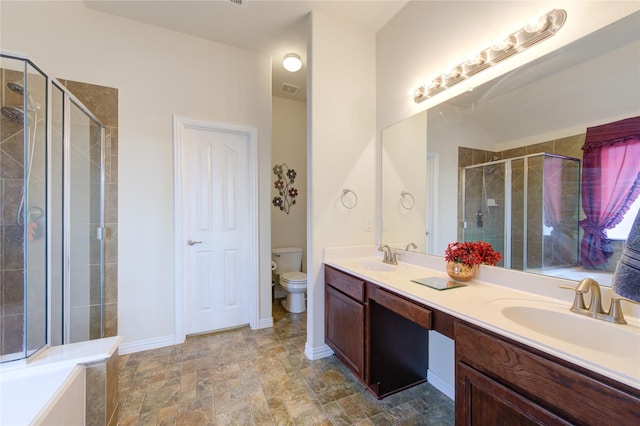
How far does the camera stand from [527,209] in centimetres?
136

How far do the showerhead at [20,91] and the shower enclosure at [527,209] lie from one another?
2.67 metres

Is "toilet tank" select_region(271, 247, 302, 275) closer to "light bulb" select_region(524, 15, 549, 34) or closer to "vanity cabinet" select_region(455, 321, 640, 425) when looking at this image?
"vanity cabinet" select_region(455, 321, 640, 425)

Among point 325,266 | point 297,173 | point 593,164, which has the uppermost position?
point 297,173

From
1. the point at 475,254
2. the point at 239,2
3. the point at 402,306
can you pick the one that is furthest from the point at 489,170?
the point at 239,2

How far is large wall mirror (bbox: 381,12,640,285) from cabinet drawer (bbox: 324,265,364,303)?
591 millimetres

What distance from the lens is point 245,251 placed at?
9.04 feet

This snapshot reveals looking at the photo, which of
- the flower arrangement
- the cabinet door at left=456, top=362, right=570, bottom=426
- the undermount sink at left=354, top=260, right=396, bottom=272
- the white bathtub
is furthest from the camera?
the undermount sink at left=354, top=260, right=396, bottom=272

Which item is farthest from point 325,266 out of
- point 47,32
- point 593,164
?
point 47,32

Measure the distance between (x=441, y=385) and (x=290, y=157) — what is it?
10.1 ft

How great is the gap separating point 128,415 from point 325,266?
154 centimetres

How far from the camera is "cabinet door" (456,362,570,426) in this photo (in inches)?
32.4

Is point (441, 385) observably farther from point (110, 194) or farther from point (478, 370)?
point (110, 194)

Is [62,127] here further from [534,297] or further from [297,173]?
[534,297]

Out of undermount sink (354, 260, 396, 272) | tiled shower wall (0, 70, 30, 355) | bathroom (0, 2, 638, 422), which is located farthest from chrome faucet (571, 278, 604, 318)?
tiled shower wall (0, 70, 30, 355)
